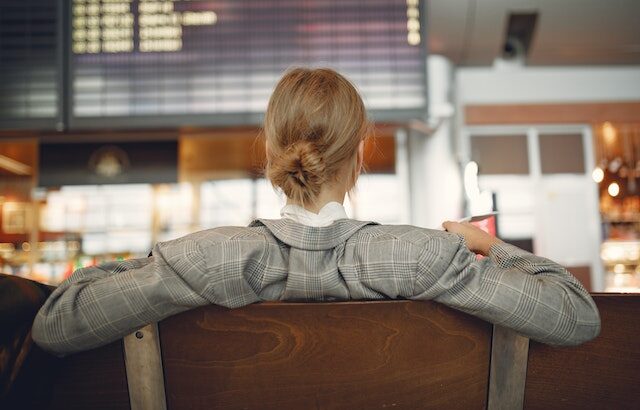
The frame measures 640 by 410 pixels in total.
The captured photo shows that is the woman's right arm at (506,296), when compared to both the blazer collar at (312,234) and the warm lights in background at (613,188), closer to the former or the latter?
the blazer collar at (312,234)

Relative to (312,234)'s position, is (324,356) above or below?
below

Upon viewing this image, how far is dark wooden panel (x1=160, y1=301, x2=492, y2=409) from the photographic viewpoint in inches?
32.2

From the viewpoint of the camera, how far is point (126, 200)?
391cm

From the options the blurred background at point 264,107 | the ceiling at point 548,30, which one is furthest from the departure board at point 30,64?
the ceiling at point 548,30

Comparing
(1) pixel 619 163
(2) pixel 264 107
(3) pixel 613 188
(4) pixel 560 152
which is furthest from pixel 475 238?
(3) pixel 613 188

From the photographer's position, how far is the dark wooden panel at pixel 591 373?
2.77 feet

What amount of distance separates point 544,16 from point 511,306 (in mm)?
3270

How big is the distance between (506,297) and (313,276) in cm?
28

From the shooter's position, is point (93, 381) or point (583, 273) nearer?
point (93, 381)

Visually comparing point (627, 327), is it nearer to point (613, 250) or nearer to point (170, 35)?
point (170, 35)

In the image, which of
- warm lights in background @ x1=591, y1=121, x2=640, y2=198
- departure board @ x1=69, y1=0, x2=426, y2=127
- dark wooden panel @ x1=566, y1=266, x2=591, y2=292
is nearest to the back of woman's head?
departure board @ x1=69, y1=0, x2=426, y2=127

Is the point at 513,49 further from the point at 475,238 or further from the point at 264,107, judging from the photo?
the point at 475,238

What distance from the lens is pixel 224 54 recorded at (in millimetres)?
2529

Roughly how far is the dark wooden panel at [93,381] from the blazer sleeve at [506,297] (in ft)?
1.51
